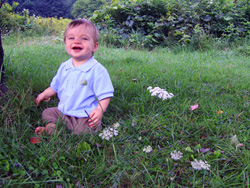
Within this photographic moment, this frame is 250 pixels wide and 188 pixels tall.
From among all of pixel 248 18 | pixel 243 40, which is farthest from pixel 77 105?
pixel 248 18

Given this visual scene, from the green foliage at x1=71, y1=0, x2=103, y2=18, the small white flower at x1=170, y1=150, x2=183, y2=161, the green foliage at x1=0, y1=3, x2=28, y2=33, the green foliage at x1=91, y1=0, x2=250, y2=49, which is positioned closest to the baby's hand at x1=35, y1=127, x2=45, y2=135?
the small white flower at x1=170, y1=150, x2=183, y2=161

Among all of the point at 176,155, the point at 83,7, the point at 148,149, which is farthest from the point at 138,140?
the point at 83,7

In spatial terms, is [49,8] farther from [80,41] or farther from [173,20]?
[80,41]

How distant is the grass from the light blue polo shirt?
220 mm

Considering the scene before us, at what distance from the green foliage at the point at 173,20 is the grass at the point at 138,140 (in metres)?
3.86

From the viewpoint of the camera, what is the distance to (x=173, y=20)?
670cm

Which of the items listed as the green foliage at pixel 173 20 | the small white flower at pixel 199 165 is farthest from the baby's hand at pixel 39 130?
the green foliage at pixel 173 20

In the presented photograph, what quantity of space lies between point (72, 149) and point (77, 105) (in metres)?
0.50

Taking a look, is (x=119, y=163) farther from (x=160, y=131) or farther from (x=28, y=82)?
(x=28, y=82)

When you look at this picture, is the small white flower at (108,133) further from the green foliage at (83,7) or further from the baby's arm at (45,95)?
the green foliage at (83,7)

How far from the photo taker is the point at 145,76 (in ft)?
9.94

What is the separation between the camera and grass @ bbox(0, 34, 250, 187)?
1393 millimetres

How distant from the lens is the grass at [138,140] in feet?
4.57

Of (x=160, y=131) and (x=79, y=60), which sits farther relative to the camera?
(x=79, y=60)
